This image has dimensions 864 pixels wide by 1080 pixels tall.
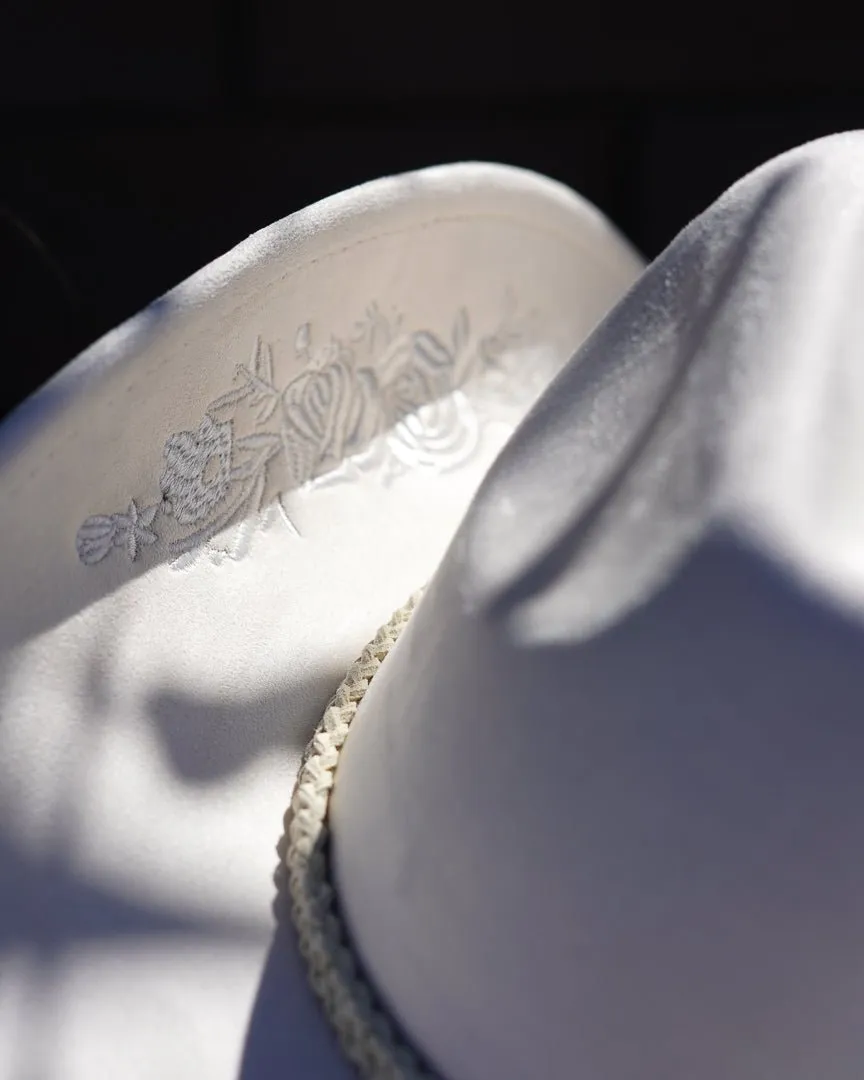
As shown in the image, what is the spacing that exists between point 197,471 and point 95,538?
0.20 ft

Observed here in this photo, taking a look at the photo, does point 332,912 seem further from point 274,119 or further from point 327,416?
point 274,119

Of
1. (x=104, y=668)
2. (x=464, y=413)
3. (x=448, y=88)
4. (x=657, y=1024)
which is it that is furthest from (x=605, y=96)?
(x=657, y=1024)

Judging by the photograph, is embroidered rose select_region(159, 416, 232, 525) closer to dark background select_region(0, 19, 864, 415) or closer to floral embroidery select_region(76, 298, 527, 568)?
floral embroidery select_region(76, 298, 527, 568)

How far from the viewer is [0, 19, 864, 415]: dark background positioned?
40.3 inches

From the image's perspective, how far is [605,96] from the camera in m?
1.29

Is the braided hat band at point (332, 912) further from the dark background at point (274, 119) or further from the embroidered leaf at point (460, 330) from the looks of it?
the dark background at point (274, 119)

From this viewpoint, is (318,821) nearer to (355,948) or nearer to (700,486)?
(355,948)

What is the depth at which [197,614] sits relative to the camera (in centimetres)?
52

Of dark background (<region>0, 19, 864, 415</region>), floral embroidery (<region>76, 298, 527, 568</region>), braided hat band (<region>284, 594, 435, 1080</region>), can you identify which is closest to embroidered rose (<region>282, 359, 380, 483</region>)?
floral embroidery (<region>76, 298, 527, 568</region>)

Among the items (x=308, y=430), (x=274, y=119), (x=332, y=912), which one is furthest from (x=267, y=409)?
(x=274, y=119)

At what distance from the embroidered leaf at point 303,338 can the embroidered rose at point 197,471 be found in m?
0.06

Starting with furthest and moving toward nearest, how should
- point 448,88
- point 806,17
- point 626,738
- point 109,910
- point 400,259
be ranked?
1. point 806,17
2. point 448,88
3. point 400,259
4. point 109,910
5. point 626,738

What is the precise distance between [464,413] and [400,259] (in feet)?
0.38

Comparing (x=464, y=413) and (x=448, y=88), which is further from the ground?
(x=448, y=88)
